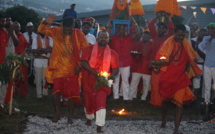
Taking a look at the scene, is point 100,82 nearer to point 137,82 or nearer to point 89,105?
point 89,105

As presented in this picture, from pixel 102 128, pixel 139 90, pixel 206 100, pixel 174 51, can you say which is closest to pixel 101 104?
pixel 102 128

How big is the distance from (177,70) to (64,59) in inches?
97.2

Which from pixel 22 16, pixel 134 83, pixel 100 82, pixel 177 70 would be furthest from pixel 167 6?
pixel 22 16

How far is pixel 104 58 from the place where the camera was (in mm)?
6871

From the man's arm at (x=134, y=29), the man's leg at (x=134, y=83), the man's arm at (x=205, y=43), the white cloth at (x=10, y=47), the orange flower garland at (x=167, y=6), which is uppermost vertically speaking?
the orange flower garland at (x=167, y=6)

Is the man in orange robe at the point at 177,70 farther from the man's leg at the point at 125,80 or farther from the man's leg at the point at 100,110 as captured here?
the man's leg at the point at 125,80

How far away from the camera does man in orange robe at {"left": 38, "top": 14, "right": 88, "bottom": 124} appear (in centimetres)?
730

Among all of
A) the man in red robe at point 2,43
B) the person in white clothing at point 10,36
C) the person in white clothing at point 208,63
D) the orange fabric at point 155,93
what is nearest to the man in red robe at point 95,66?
the orange fabric at point 155,93

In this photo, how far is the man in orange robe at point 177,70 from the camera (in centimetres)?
673

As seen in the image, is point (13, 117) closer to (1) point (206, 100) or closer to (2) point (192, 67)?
(2) point (192, 67)

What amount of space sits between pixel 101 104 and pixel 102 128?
630 mm

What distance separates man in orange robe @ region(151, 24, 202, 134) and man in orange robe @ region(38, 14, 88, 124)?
190cm

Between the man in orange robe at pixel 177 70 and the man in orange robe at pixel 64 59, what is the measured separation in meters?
1.90

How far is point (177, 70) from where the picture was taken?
22.3ft
